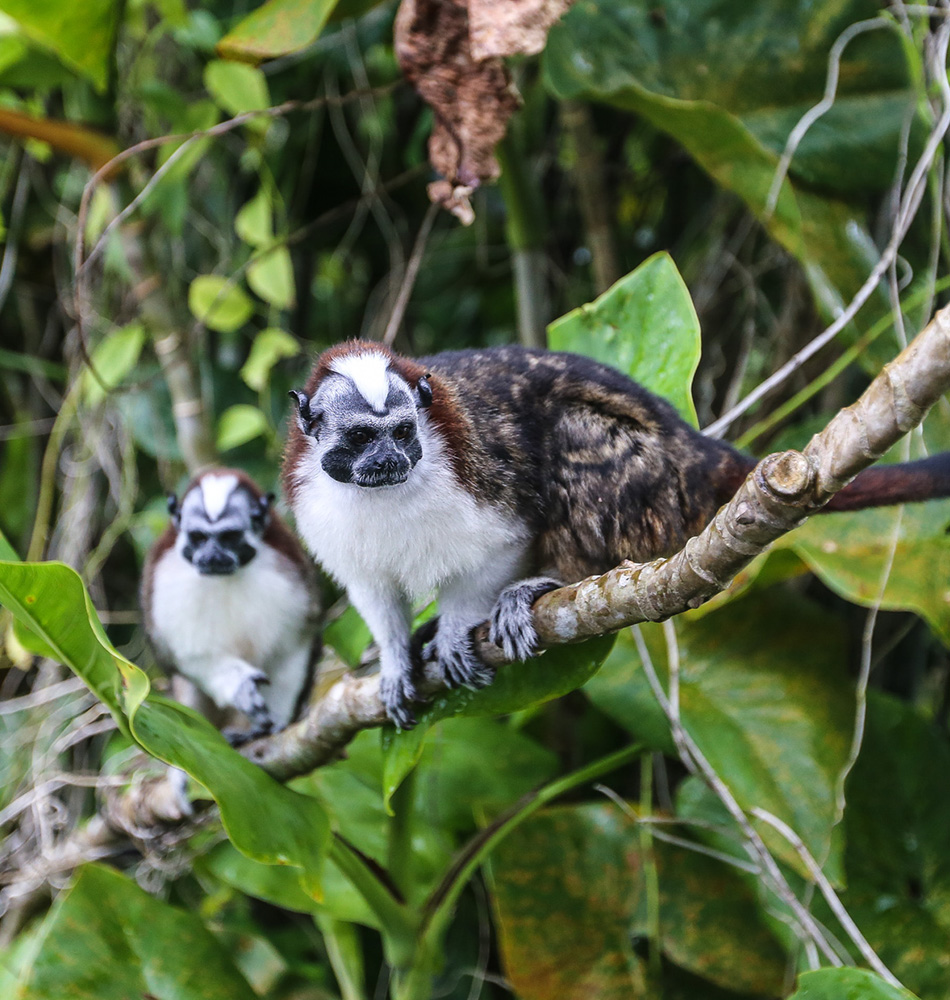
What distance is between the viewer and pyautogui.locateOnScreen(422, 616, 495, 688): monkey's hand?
1.57 m

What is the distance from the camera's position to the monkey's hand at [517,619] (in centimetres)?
147

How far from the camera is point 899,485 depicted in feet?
4.74

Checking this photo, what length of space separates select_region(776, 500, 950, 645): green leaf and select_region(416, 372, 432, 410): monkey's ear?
0.77 m

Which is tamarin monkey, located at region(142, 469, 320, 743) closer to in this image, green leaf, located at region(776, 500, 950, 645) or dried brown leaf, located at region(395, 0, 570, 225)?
dried brown leaf, located at region(395, 0, 570, 225)

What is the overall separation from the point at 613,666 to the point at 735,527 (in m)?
1.10

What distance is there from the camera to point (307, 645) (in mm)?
2459

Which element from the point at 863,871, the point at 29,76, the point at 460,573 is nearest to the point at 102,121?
the point at 29,76

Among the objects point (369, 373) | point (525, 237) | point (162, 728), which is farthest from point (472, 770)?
point (525, 237)

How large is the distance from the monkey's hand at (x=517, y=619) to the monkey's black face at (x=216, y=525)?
854 mm

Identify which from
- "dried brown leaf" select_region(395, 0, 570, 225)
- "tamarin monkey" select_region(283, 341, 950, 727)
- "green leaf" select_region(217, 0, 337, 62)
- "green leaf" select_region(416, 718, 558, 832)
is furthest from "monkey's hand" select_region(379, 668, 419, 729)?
"green leaf" select_region(217, 0, 337, 62)

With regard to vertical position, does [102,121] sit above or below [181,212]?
above

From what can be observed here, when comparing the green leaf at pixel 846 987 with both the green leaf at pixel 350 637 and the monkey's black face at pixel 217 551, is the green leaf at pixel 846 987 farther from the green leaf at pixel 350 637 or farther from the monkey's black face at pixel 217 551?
the monkey's black face at pixel 217 551

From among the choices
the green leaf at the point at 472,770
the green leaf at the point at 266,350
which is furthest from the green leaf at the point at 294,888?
the green leaf at the point at 266,350

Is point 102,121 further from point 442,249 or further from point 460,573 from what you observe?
point 460,573
